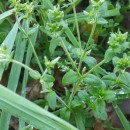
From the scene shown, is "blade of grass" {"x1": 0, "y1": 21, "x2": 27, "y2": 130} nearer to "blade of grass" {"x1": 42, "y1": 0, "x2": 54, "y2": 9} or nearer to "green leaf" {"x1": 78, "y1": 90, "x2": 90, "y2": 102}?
"blade of grass" {"x1": 42, "y1": 0, "x2": 54, "y2": 9}

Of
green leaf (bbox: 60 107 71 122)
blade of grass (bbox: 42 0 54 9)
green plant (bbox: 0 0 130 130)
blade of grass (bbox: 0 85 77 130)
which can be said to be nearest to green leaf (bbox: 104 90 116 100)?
green plant (bbox: 0 0 130 130)

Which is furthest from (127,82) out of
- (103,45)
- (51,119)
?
(103,45)

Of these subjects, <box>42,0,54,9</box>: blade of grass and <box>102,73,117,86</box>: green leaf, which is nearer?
<box>102,73,117,86</box>: green leaf

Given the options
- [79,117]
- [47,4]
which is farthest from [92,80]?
[47,4]

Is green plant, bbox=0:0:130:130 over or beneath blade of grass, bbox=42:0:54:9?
beneath

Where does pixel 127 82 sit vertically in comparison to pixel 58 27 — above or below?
below

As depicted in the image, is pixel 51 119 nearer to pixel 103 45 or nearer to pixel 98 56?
pixel 98 56

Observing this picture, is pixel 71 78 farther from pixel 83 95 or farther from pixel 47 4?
pixel 47 4

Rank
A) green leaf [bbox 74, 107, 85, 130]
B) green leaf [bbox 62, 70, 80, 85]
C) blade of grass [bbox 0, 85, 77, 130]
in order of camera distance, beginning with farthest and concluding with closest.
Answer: green leaf [bbox 74, 107, 85, 130] < green leaf [bbox 62, 70, 80, 85] < blade of grass [bbox 0, 85, 77, 130]
